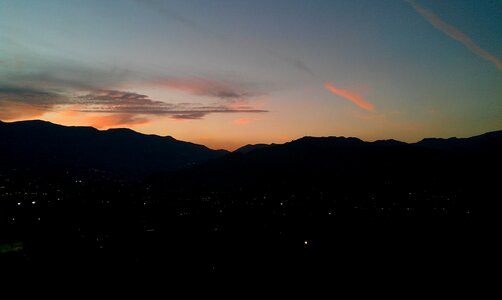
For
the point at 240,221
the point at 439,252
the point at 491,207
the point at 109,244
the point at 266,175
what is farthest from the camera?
the point at 266,175

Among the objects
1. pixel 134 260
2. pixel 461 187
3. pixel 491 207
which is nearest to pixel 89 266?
pixel 134 260

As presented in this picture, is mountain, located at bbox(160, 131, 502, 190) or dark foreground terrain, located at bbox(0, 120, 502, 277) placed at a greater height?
mountain, located at bbox(160, 131, 502, 190)

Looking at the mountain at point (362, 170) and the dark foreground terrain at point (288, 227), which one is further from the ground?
the mountain at point (362, 170)

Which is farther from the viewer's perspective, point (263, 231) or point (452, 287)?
point (263, 231)

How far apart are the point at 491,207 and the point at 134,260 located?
79869mm

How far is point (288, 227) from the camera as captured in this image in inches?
2596

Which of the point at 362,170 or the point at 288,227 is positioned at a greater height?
the point at 362,170

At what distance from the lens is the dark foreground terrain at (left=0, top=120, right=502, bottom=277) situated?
39562 millimetres

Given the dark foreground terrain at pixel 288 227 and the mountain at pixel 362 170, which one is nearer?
the dark foreground terrain at pixel 288 227

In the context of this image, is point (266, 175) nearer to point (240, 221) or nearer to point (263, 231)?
point (240, 221)

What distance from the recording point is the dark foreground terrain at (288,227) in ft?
130

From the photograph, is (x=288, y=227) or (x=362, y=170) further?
(x=362, y=170)

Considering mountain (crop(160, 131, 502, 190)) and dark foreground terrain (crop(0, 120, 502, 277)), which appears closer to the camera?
dark foreground terrain (crop(0, 120, 502, 277))

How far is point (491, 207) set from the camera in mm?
81125
